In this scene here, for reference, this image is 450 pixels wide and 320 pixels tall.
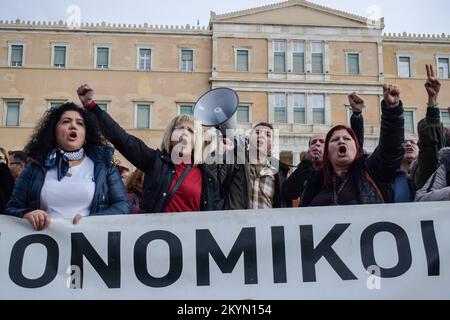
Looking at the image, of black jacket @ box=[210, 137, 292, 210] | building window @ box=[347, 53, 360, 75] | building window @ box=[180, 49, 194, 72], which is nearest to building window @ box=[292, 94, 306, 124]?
building window @ box=[347, 53, 360, 75]

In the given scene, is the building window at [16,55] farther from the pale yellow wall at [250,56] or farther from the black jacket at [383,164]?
the black jacket at [383,164]

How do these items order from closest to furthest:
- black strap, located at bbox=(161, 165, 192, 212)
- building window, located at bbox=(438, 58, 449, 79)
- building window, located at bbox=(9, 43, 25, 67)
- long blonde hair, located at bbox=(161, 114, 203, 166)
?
black strap, located at bbox=(161, 165, 192, 212), long blonde hair, located at bbox=(161, 114, 203, 166), building window, located at bbox=(9, 43, 25, 67), building window, located at bbox=(438, 58, 449, 79)

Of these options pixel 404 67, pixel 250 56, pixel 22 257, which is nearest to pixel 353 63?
pixel 404 67

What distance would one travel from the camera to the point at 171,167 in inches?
158

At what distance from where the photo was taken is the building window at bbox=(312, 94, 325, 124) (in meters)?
31.8

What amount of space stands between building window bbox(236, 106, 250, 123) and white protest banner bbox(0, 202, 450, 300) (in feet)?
91.0

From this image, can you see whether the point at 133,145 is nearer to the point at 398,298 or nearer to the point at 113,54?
the point at 398,298

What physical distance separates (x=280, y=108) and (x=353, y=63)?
4.99 metres

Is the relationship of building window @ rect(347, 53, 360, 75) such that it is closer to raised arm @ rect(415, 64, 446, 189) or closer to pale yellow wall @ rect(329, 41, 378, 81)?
pale yellow wall @ rect(329, 41, 378, 81)

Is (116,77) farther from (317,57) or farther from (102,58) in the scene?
(317,57)

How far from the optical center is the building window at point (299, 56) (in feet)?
107

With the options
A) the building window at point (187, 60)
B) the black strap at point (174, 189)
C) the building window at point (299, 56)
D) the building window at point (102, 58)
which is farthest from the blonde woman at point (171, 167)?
the building window at point (299, 56)

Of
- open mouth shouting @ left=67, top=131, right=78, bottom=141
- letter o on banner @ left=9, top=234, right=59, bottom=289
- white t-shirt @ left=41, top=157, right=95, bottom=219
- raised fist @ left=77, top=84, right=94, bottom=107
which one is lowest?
letter o on banner @ left=9, top=234, right=59, bottom=289

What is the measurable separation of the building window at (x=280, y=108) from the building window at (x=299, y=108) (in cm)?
57
